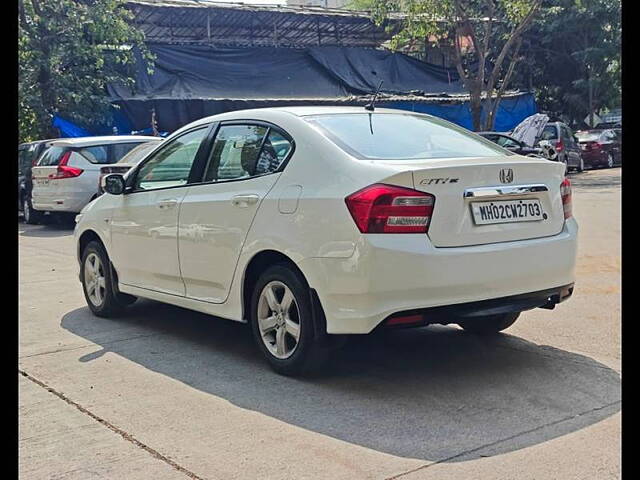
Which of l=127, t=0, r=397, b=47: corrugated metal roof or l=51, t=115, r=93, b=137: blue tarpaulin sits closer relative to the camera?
l=51, t=115, r=93, b=137: blue tarpaulin

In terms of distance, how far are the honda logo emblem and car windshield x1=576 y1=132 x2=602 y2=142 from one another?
2387 centimetres

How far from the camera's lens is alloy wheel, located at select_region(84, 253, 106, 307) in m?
7.07

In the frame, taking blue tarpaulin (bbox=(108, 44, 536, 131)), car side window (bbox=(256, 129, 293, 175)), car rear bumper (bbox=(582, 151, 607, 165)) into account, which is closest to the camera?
car side window (bbox=(256, 129, 293, 175))

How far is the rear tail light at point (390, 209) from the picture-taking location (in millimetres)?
4449

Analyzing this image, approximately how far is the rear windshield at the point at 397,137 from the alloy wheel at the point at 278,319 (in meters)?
0.97

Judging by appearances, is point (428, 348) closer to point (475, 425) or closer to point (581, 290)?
point (475, 425)

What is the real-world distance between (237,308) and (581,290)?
12.0 ft

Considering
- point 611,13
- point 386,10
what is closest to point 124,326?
point 386,10

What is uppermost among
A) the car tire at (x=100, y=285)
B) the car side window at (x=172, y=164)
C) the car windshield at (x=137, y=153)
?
the car windshield at (x=137, y=153)

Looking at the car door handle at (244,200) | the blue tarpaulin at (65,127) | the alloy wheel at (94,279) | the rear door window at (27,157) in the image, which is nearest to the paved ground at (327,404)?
the alloy wheel at (94,279)

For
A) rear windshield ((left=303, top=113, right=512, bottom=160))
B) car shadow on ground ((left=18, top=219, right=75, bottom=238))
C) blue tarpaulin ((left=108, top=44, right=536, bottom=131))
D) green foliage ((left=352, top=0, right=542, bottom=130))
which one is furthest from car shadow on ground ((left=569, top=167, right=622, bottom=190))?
rear windshield ((left=303, top=113, right=512, bottom=160))

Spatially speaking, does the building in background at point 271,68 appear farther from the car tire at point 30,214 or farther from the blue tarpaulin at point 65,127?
the car tire at point 30,214

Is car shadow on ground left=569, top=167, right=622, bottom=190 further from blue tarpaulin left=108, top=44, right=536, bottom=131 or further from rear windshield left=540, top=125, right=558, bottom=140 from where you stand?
blue tarpaulin left=108, top=44, right=536, bottom=131
